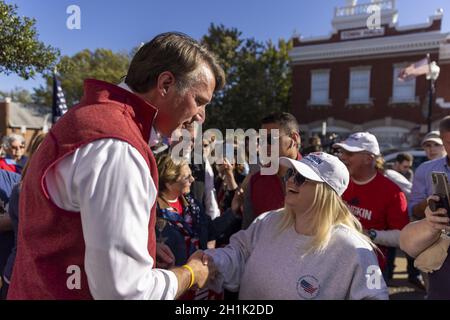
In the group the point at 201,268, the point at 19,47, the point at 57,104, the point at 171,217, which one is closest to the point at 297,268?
the point at 201,268

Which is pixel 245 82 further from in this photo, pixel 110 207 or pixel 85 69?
pixel 110 207

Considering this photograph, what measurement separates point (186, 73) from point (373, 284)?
1.17m

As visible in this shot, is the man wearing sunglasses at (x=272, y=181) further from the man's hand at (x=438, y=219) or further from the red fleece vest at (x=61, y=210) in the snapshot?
the red fleece vest at (x=61, y=210)

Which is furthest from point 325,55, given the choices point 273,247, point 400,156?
point 273,247

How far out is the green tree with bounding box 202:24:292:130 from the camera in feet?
74.0

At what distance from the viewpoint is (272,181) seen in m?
3.08

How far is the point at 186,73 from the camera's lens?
1.35 meters

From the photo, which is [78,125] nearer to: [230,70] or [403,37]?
[403,37]

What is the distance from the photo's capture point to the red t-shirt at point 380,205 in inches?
119

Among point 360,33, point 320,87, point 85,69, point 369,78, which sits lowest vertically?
point 320,87

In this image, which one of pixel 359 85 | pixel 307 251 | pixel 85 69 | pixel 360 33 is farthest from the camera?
pixel 85 69

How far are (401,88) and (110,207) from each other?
806 inches

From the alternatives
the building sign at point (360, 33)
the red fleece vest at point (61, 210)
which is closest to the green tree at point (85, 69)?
the building sign at point (360, 33)
